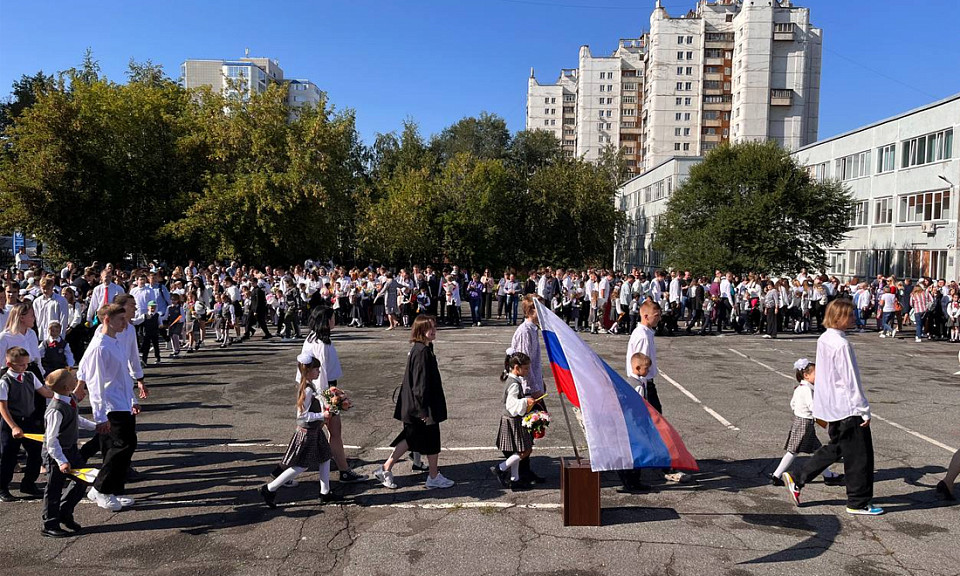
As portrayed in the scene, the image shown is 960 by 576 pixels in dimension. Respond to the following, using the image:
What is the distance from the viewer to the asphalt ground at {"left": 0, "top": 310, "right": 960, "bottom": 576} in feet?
17.9

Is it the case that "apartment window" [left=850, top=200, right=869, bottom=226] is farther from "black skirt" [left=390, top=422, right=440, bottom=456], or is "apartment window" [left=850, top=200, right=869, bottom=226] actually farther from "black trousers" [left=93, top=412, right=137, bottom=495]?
"black trousers" [left=93, top=412, right=137, bottom=495]

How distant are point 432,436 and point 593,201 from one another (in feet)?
157

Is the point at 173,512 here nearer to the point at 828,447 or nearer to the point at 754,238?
the point at 828,447

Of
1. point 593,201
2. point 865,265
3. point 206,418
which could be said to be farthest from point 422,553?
point 593,201

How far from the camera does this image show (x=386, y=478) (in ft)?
23.4

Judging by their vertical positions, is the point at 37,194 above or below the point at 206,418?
above

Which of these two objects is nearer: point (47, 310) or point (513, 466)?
point (513, 466)

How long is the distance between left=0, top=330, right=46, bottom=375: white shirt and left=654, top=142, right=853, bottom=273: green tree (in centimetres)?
3656

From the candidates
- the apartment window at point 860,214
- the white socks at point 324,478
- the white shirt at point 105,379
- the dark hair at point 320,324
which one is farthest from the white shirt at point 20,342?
the apartment window at point 860,214

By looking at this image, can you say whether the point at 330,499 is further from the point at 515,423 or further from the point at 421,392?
the point at 515,423

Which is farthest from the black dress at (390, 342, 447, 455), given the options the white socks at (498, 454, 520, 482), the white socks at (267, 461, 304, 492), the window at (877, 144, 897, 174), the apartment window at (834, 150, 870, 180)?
the apartment window at (834, 150, 870, 180)

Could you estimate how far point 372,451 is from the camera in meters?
8.43

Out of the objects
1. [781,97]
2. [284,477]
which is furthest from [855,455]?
[781,97]

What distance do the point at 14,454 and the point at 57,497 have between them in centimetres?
118
